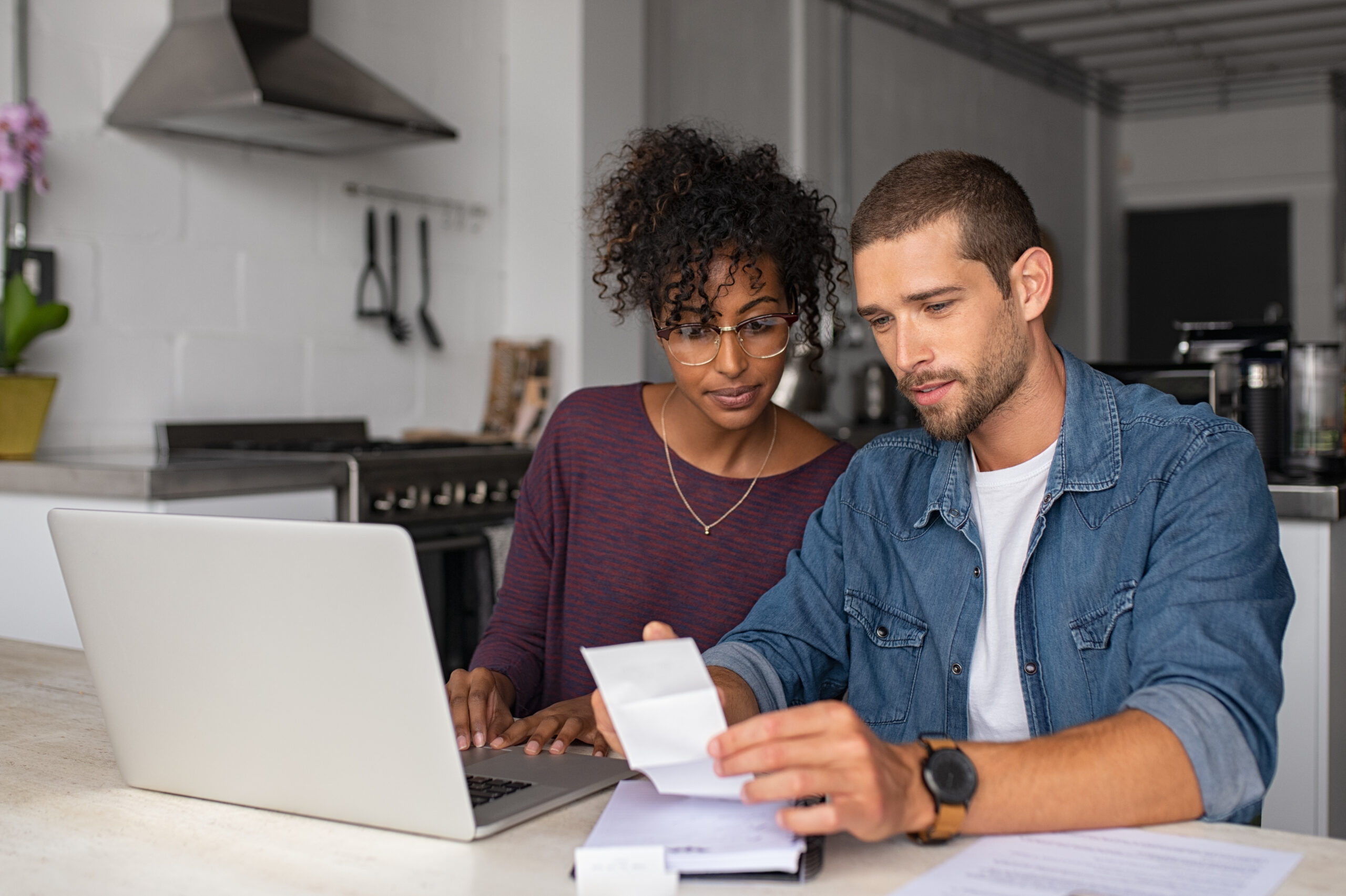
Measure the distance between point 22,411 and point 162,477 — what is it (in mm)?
461

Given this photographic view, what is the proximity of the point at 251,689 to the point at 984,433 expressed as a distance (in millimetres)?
802

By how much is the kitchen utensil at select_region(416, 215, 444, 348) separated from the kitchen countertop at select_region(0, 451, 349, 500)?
106 centimetres

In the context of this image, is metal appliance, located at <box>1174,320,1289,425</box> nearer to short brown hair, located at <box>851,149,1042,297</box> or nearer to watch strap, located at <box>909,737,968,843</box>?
short brown hair, located at <box>851,149,1042,297</box>

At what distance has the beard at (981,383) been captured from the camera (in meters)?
1.30

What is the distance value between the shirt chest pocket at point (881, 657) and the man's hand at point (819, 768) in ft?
1.57

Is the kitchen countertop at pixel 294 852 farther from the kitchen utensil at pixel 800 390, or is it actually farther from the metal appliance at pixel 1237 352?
the kitchen utensil at pixel 800 390

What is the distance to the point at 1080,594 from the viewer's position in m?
1.26

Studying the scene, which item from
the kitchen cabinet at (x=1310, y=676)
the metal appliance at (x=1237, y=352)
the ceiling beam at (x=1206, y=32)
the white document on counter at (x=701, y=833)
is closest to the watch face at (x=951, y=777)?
the white document on counter at (x=701, y=833)

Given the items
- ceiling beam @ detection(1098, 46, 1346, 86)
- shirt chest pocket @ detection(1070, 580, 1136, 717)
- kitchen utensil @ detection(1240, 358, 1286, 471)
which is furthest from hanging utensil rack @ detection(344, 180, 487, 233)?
ceiling beam @ detection(1098, 46, 1346, 86)

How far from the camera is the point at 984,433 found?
139 cm

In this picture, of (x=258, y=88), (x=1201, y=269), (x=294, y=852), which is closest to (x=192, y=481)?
(x=258, y=88)

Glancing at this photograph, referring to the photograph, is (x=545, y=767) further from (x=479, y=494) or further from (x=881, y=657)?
(x=479, y=494)

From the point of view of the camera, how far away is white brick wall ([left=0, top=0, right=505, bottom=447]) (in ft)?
9.23

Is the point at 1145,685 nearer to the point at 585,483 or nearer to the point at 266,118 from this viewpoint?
the point at 585,483
